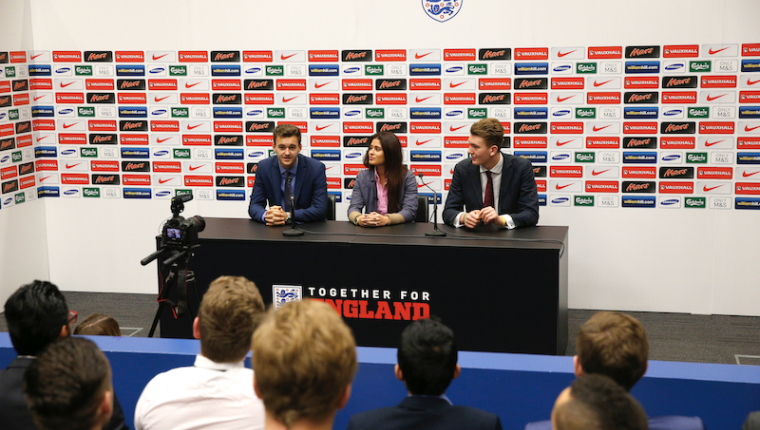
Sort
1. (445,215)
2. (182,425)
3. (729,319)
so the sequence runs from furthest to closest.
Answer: (729,319), (445,215), (182,425)

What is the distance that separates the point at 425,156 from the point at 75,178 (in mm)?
3053

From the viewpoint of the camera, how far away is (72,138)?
594 centimetres

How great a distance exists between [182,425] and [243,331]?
0.89ft

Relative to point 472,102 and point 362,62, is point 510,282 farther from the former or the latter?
point 362,62

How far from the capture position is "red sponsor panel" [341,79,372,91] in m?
5.48

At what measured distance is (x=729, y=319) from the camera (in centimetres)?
510

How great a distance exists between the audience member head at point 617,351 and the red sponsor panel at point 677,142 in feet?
12.7

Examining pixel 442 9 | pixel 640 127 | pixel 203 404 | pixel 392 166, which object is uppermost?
pixel 442 9

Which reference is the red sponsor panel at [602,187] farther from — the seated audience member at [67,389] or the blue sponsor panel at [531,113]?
the seated audience member at [67,389]

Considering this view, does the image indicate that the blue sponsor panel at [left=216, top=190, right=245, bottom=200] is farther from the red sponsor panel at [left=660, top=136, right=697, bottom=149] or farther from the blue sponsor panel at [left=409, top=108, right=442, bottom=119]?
the red sponsor panel at [left=660, top=136, right=697, bottom=149]

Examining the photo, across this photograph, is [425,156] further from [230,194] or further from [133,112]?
[133,112]

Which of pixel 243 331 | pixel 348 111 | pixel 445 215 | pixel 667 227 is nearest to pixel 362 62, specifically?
pixel 348 111

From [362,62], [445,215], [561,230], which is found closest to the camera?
[561,230]

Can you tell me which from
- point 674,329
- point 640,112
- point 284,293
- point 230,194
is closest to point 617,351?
point 284,293
